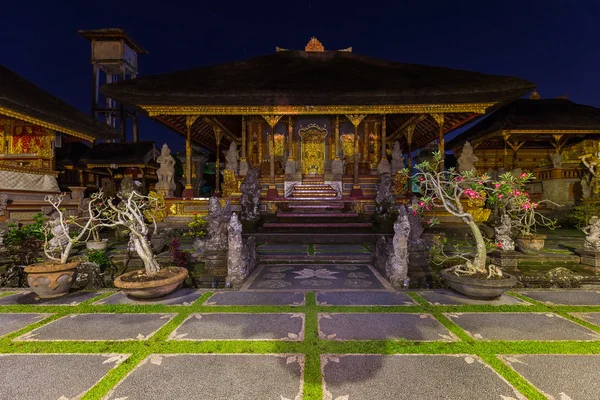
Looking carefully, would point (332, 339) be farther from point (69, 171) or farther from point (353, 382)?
point (69, 171)

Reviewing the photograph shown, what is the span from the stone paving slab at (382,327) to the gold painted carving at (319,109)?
1011 cm

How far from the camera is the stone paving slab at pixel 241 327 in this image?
3.50 metres

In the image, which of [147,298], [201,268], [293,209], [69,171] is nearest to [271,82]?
[293,209]

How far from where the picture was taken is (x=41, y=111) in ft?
40.1

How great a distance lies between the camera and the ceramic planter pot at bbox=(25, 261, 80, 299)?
4871mm

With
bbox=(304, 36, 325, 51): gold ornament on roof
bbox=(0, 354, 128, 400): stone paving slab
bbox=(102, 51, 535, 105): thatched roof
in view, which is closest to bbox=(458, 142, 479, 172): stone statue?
bbox=(102, 51, 535, 105): thatched roof

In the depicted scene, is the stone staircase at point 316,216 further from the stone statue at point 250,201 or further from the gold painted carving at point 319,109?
the gold painted carving at point 319,109

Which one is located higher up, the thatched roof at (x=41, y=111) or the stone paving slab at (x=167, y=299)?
the thatched roof at (x=41, y=111)

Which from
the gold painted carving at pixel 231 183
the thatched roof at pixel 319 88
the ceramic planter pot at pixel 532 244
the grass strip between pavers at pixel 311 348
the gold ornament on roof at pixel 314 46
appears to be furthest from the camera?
the gold ornament on roof at pixel 314 46

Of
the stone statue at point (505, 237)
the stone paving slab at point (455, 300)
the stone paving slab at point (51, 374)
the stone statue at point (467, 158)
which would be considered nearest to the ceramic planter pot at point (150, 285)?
the stone paving slab at point (51, 374)

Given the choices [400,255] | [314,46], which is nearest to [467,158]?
[400,255]

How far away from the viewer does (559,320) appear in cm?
397

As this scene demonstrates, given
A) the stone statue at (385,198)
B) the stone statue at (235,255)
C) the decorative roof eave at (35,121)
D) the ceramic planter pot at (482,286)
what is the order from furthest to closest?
1. the decorative roof eave at (35,121)
2. the stone statue at (385,198)
3. the stone statue at (235,255)
4. the ceramic planter pot at (482,286)

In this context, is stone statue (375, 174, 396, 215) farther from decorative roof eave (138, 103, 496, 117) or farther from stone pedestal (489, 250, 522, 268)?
stone pedestal (489, 250, 522, 268)
